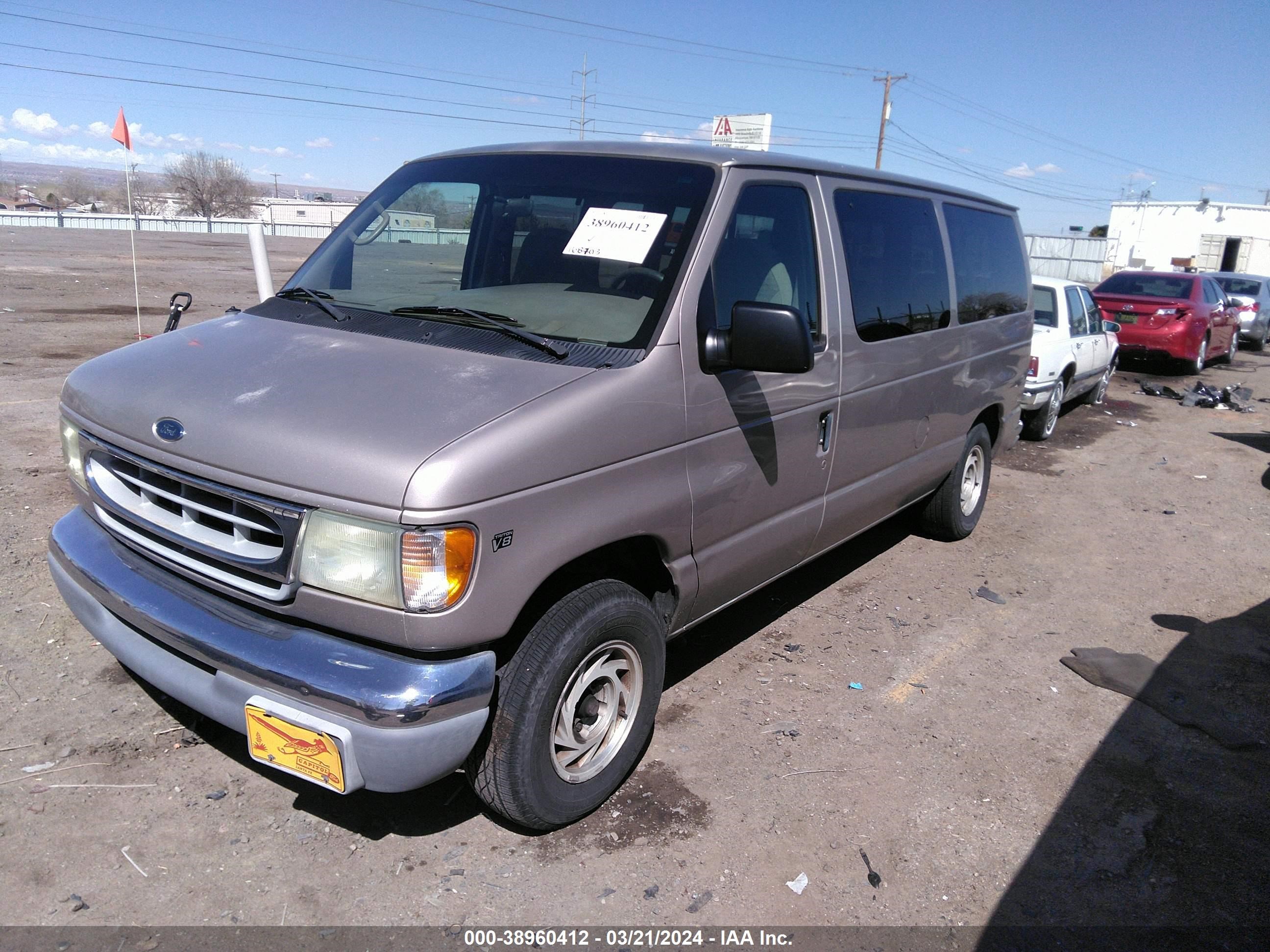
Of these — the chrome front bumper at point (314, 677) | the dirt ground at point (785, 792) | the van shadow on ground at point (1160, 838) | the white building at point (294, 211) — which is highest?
the white building at point (294, 211)

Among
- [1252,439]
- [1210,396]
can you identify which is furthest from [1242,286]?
[1252,439]

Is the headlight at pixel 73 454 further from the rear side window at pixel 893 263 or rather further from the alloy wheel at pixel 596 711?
the rear side window at pixel 893 263

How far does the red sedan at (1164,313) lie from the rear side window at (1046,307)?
16.7 ft

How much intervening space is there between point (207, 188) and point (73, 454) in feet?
332

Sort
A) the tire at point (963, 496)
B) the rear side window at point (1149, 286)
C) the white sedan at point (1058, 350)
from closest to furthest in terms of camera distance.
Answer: the tire at point (963, 496) → the white sedan at point (1058, 350) → the rear side window at point (1149, 286)

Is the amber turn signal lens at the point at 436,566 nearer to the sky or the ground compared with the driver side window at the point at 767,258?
nearer to the ground

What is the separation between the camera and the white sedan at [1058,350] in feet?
31.5

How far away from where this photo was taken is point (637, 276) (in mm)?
3180

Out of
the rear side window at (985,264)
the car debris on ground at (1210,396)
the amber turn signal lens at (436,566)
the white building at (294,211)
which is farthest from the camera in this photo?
the white building at (294,211)

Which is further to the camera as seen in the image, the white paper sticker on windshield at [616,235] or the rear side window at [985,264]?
the rear side window at [985,264]

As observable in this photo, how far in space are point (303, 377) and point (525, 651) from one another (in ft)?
3.63

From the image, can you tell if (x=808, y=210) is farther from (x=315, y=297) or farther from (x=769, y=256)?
(x=315, y=297)

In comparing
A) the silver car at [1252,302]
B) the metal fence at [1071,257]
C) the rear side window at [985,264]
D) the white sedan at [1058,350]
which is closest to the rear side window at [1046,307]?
the white sedan at [1058,350]

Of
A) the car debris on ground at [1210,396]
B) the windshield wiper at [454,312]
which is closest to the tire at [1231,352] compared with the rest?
the car debris on ground at [1210,396]
